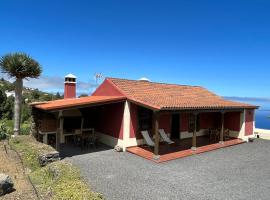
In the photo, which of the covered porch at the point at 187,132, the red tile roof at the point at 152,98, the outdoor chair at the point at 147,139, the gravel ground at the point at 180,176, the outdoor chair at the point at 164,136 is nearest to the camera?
the gravel ground at the point at 180,176

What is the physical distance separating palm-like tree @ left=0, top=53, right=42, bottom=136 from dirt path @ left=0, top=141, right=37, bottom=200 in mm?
2888

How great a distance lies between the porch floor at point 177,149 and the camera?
13.4 meters

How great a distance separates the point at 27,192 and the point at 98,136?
25.9ft

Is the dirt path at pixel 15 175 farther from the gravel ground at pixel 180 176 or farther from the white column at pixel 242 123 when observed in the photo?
the white column at pixel 242 123

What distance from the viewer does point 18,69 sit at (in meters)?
18.1

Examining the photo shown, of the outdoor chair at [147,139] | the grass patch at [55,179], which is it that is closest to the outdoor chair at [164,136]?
the outdoor chair at [147,139]

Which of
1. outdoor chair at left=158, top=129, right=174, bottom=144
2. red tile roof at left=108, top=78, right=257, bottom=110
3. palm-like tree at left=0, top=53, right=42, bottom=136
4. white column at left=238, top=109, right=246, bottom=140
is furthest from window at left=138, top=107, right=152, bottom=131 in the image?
palm-like tree at left=0, top=53, right=42, bottom=136

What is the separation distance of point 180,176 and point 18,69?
13.6 metres

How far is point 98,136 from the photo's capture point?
17047mm

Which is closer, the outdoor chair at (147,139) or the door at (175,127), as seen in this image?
the outdoor chair at (147,139)

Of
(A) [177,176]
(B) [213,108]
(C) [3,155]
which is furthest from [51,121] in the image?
(B) [213,108]

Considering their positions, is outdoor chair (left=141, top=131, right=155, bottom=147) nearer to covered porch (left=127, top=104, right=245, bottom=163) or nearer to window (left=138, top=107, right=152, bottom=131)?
covered porch (left=127, top=104, right=245, bottom=163)

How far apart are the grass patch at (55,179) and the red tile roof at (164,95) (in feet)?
16.9

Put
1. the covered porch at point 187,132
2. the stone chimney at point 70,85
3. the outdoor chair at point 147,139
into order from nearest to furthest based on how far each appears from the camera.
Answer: the covered porch at point 187,132
the outdoor chair at point 147,139
the stone chimney at point 70,85
